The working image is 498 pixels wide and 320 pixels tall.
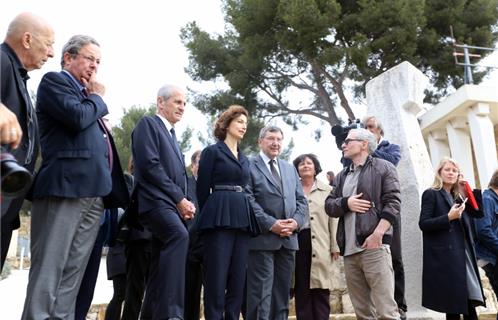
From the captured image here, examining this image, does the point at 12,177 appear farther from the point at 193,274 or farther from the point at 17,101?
the point at 193,274

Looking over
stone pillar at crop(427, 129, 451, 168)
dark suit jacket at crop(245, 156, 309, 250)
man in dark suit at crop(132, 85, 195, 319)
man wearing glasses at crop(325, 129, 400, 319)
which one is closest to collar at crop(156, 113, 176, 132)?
man in dark suit at crop(132, 85, 195, 319)

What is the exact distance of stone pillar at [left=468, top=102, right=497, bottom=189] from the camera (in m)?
13.2

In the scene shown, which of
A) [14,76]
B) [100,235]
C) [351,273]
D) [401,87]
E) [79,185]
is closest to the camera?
[14,76]

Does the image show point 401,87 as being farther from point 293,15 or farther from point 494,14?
point 494,14

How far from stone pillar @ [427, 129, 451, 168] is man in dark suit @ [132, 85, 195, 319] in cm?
1312

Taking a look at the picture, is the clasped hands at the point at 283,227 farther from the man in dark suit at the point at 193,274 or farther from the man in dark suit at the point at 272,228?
the man in dark suit at the point at 193,274

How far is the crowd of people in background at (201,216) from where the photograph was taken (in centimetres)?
268

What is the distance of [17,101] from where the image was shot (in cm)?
250

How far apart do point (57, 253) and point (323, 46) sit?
14.4 m

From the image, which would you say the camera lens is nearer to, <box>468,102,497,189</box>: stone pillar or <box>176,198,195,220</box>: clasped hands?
<box>176,198,195,220</box>: clasped hands

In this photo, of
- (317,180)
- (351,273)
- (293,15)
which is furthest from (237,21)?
(351,273)

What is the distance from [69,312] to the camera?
109 inches

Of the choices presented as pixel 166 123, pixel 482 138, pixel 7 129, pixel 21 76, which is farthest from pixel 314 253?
pixel 482 138

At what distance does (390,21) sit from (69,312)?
47.4 feet
